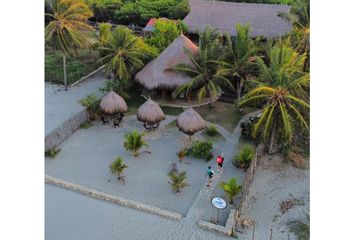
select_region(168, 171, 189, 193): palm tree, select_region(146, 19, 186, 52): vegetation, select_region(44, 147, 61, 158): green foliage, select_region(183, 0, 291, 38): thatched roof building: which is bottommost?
select_region(44, 147, 61, 158): green foliage

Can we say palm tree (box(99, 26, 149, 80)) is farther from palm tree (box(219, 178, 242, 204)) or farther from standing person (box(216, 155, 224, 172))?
palm tree (box(219, 178, 242, 204))

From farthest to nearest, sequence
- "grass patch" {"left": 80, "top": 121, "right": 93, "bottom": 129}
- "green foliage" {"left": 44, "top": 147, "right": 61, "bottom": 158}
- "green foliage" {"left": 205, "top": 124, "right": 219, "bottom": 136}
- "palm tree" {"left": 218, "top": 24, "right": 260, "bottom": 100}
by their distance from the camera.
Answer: "palm tree" {"left": 218, "top": 24, "right": 260, "bottom": 100} → "grass patch" {"left": 80, "top": 121, "right": 93, "bottom": 129} → "green foliage" {"left": 205, "top": 124, "right": 219, "bottom": 136} → "green foliage" {"left": 44, "top": 147, "right": 61, "bottom": 158}

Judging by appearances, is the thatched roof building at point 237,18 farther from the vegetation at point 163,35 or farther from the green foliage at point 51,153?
the green foliage at point 51,153

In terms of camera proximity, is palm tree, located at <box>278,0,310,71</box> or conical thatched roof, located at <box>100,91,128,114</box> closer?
conical thatched roof, located at <box>100,91,128,114</box>

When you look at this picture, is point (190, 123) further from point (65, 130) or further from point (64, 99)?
point (64, 99)

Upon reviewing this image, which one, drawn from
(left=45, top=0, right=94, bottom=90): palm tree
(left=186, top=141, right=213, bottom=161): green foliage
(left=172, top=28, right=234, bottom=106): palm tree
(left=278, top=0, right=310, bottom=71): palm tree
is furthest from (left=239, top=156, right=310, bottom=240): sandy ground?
(left=45, top=0, right=94, bottom=90): palm tree

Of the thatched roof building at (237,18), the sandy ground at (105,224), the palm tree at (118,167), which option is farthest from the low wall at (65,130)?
the thatched roof building at (237,18)

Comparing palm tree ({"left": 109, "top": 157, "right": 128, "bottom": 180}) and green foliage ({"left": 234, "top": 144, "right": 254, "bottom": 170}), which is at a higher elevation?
green foliage ({"left": 234, "top": 144, "right": 254, "bottom": 170})
